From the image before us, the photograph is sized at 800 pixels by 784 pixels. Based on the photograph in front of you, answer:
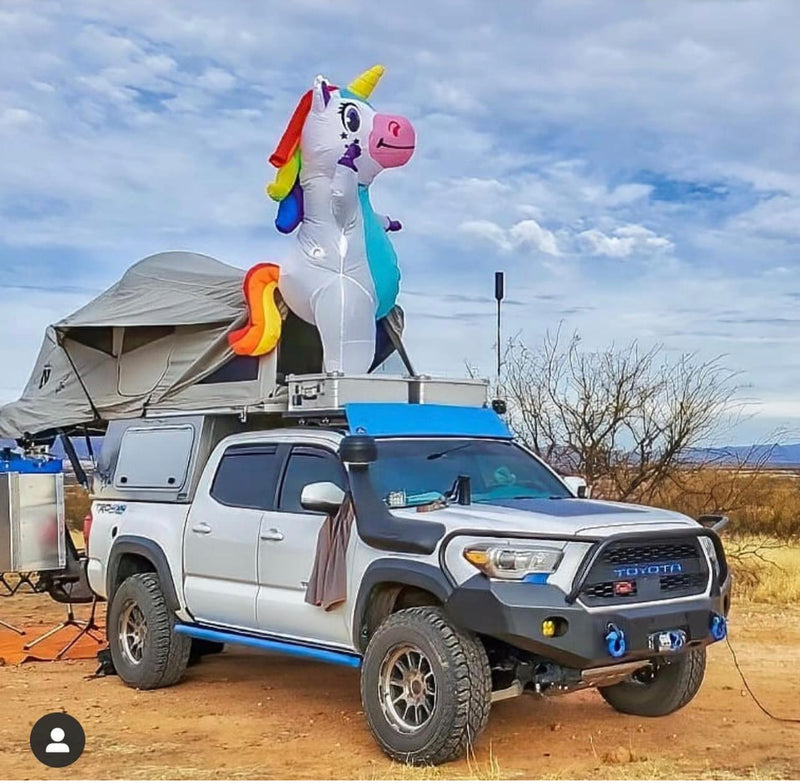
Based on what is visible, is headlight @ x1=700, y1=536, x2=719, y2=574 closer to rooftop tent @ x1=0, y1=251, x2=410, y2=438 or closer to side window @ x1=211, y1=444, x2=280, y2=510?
side window @ x1=211, y1=444, x2=280, y2=510

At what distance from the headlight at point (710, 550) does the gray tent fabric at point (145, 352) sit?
3.42 m

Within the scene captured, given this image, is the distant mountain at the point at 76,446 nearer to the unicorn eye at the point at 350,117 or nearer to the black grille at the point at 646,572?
the unicorn eye at the point at 350,117

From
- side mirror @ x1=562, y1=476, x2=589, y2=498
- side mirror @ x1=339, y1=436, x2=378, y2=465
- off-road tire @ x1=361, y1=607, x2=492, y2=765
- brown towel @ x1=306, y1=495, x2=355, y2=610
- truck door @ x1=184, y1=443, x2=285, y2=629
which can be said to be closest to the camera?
off-road tire @ x1=361, y1=607, x2=492, y2=765

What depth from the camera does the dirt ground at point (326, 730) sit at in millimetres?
6359

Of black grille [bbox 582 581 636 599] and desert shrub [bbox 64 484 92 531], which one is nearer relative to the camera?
black grille [bbox 582 581 636 599]

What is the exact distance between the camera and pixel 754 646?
10.2 metres

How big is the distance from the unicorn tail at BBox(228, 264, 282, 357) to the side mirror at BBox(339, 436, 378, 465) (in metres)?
2.27

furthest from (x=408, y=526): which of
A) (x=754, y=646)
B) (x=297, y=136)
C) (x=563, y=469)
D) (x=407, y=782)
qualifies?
(x=563, y=469)

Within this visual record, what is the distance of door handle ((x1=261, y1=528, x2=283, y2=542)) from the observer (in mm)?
7445

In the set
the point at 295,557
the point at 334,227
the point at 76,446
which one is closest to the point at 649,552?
the point at 295,557

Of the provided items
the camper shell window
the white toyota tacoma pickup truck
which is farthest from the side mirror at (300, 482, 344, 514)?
the camper shell window

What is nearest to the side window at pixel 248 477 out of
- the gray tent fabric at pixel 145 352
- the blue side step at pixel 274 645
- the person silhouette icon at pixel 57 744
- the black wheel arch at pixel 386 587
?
the gray tent fabric at pixel 145 352

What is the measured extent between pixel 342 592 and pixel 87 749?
1738 mm

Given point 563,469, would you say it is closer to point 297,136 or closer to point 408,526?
point 297,136
